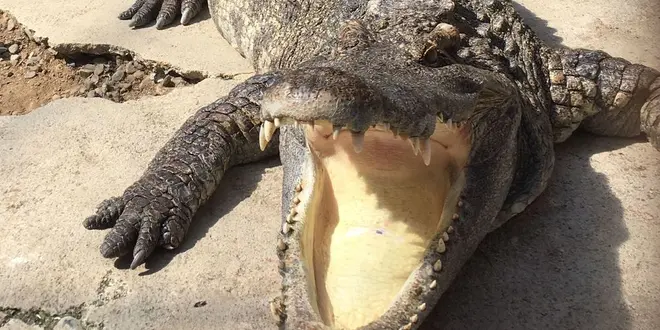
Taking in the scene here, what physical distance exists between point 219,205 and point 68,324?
36.2 inches

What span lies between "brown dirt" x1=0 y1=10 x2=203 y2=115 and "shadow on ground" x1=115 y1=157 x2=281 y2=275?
104 centimetres

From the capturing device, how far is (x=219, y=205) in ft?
10.8

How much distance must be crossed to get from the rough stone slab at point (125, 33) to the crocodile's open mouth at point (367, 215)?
6.45ft

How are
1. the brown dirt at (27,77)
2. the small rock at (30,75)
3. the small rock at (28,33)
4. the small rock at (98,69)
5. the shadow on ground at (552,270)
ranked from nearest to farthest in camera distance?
the shadow on ground at (552,270)
the brown dirt at (27,77)
the small rock at (98,69)
the small rock at (30,75)
the small rock at (28,33)

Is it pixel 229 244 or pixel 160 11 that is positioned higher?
pixel 160 11

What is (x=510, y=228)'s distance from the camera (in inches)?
116

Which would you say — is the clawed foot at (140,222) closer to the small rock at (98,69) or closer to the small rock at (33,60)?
the small rock at (98,69)

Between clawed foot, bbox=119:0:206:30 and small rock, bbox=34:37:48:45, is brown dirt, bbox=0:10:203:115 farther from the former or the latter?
clawed foot, bbox=119:0:206:30

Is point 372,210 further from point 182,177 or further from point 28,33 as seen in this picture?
point 28,33

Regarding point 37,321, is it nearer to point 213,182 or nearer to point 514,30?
point 213,182

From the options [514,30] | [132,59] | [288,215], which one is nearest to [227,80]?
[132,59]

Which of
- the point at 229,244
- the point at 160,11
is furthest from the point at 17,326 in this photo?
the point at 160,11

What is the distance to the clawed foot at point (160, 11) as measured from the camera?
15.9 feet

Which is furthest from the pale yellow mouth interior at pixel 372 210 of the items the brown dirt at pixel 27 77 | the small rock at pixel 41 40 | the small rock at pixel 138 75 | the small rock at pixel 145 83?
the small rock at pixel 41 40
